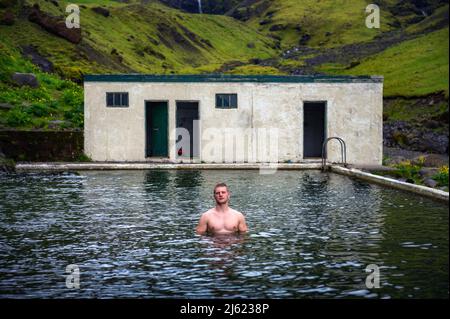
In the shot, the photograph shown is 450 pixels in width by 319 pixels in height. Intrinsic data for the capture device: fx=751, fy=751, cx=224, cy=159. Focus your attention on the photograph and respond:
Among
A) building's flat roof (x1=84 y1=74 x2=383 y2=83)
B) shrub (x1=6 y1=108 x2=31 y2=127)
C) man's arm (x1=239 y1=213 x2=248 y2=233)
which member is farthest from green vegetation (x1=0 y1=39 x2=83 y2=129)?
man's arm (x1=239 y1=213 x2=248 y2=233)

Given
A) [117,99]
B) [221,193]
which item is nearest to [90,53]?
[117,99]

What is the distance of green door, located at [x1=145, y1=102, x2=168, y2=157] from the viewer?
127 feet

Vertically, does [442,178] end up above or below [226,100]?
below

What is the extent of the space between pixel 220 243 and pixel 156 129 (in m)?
24.0

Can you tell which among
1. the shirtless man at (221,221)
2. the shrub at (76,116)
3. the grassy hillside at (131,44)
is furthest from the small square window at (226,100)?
the grassy hillside at (131,44)

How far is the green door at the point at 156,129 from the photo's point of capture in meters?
38.6

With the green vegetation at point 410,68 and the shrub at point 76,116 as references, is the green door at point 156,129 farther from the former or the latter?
the green vegetation at point 410,68

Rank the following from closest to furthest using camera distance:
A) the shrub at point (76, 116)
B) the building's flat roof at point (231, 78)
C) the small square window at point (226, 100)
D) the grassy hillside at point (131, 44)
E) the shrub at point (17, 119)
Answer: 1. the building's flat roof at point (231, 78)
2. the small square window at point (226, 100)
3. the shrub at point (17, 119)
4. the shrub at point (76, 116)
5. the grassy hillside at point (131, 44)

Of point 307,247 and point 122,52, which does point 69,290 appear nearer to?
point 307,247

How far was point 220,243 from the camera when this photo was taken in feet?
49.8

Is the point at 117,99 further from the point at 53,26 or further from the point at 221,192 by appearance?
the point at 53,26

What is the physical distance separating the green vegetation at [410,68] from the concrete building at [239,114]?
34415 mm

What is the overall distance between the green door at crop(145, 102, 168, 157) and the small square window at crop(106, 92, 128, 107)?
1.65 meters

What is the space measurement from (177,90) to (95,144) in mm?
4904
